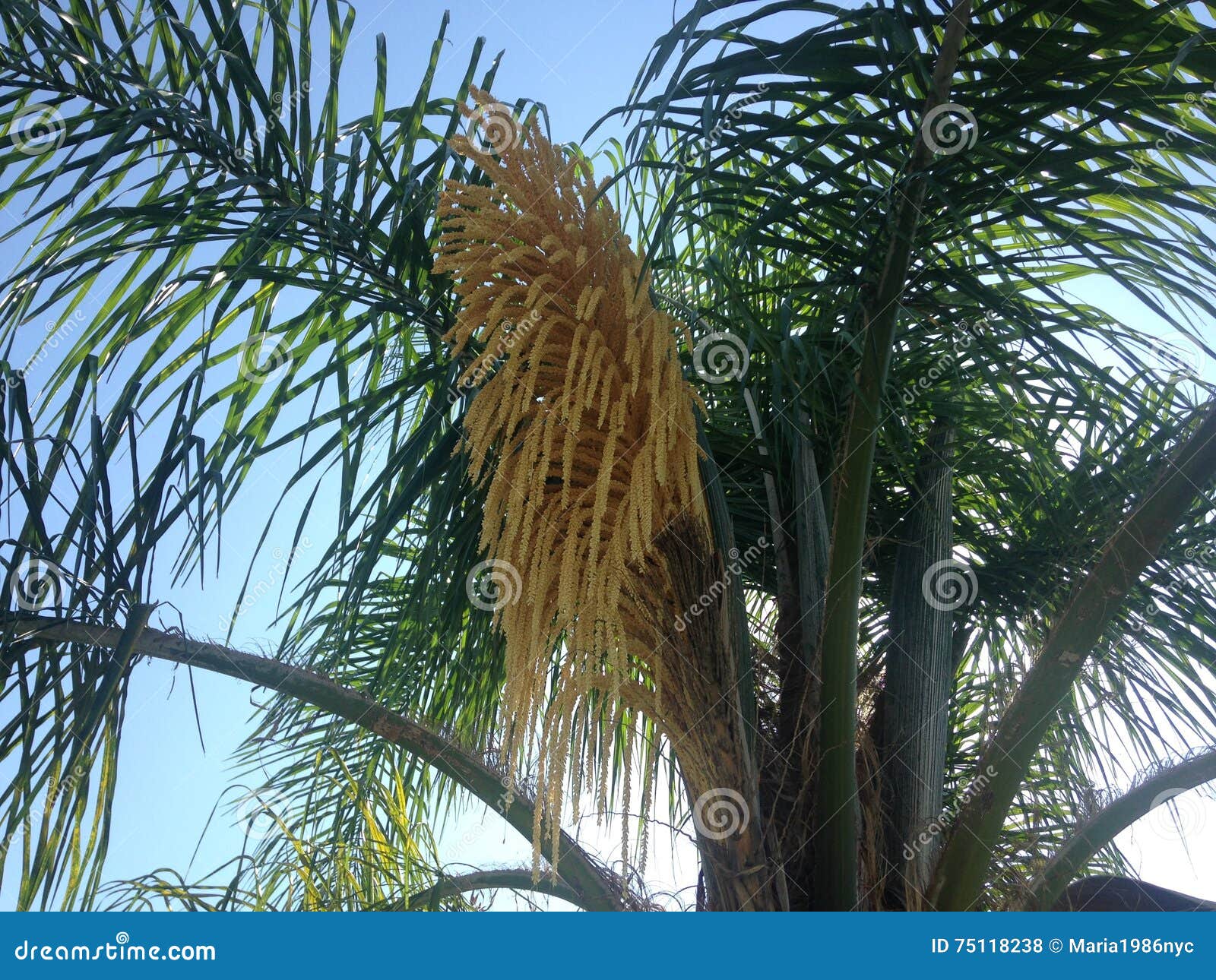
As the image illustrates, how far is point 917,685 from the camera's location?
238cm

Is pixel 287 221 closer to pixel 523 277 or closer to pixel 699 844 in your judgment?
pixel 523 277

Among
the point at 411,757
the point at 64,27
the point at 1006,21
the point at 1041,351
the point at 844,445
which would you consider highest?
the point at 64,27

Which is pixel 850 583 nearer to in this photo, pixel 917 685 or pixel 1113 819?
pixel 917 685

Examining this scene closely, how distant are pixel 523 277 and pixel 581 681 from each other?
78 cm

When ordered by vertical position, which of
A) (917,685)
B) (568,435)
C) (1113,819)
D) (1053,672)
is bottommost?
(1113,819)

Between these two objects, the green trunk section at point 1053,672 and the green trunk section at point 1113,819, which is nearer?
the green trunk section at point 1053,672

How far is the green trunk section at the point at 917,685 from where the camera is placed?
7.25 feet

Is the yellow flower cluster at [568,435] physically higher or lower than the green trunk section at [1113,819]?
higher

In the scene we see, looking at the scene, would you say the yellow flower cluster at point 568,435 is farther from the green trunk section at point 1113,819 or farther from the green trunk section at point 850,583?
the green trunk section at point 1113,819

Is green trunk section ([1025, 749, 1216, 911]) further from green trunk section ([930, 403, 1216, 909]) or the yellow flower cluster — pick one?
the yellow flower cluster

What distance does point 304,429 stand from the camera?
2.29 m

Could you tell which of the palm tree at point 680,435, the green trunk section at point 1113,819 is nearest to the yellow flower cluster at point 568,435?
the palm tree at point 680,435

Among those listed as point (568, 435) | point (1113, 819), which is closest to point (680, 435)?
point (568, 435)
